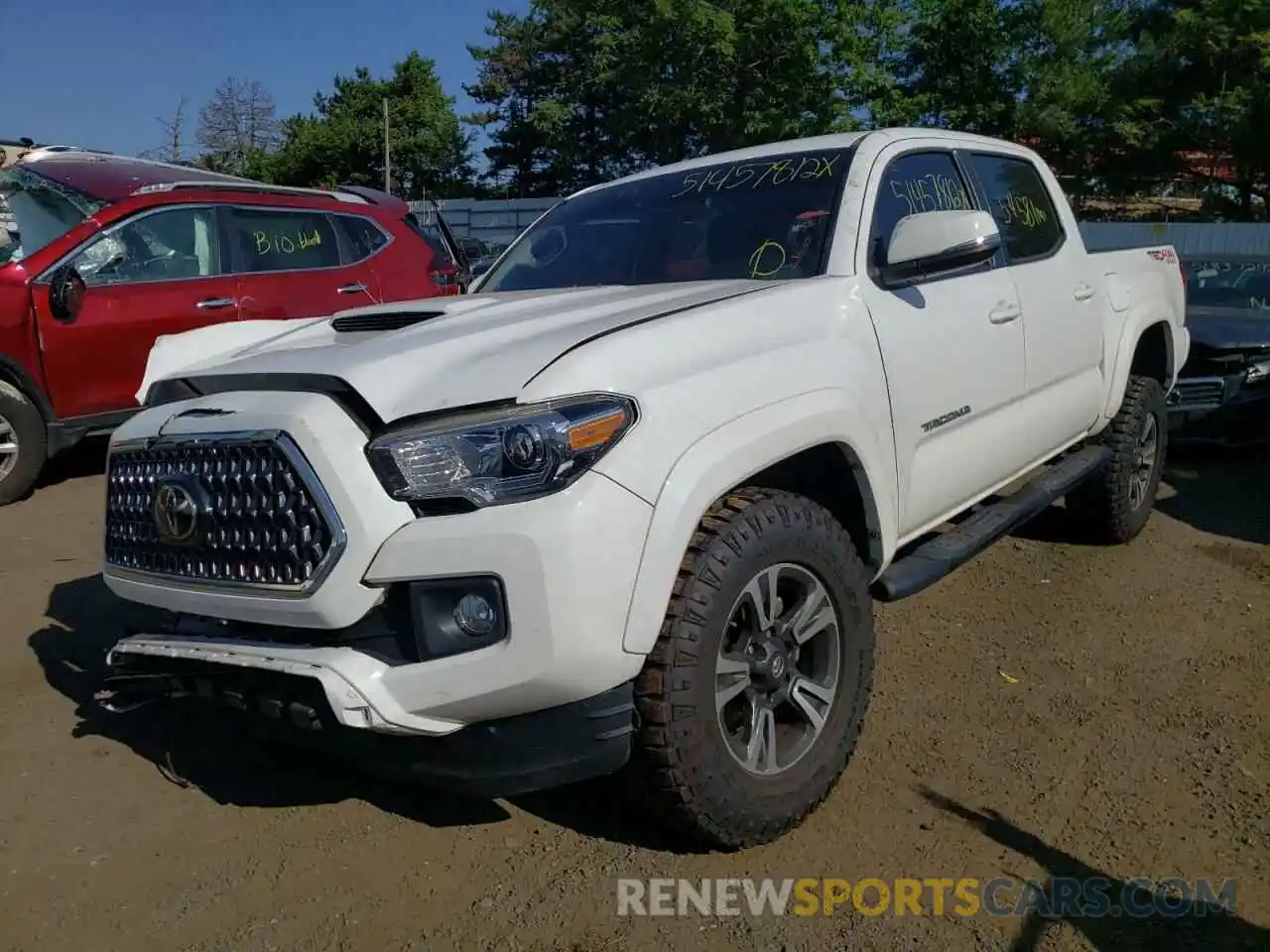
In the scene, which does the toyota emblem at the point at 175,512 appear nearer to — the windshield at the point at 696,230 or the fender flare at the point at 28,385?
the windshield at the point at 696,230

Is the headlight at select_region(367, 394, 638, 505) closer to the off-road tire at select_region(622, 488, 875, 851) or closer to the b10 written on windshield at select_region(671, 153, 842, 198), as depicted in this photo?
the off-road tire at select_region(622, 488, 875, 851)

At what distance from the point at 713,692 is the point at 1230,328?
6696mm

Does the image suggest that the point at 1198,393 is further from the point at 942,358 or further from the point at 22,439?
the point at 22,439

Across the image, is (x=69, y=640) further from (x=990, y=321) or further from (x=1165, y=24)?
(x=1165, y=24)

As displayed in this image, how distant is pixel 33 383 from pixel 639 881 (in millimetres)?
5354

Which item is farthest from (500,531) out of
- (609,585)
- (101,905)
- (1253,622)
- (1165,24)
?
(1165,24)

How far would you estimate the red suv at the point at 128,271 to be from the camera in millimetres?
6281

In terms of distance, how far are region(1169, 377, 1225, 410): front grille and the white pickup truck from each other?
14.8 feet

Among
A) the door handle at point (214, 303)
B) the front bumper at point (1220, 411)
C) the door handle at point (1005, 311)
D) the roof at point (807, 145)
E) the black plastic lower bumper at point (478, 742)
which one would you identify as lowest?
the front bumper at point (1220, 411)

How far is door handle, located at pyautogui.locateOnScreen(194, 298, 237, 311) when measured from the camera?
6.93 meters

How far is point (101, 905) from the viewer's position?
2533 millimetres

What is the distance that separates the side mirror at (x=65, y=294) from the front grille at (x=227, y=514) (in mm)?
4155

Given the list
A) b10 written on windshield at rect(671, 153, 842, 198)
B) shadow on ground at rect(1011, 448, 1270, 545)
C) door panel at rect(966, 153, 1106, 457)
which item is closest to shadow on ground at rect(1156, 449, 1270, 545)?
shadow on ground at rect(1011, 448, 1270, 545)

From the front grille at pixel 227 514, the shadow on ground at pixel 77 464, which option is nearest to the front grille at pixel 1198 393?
the front grille at pixel 227 514
